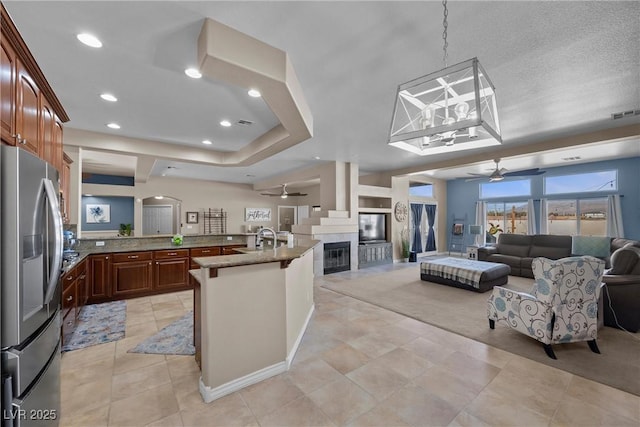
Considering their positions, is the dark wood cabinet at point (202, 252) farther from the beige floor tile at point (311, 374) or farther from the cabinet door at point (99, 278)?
the beige floor tile at point (311, 374)

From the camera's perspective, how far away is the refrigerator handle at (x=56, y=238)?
162cm

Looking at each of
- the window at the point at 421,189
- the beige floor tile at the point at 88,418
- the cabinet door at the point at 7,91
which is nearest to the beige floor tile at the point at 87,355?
the beige floor tile at the point at 88,418

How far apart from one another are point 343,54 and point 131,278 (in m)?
4.86

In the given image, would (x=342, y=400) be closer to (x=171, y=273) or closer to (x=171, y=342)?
(x=171, y=342)

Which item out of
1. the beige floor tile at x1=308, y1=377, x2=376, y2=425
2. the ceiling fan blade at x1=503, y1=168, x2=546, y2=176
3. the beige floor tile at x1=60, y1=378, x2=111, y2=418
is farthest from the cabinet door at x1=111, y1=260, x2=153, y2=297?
the ceiling fan blade at x1=503, y1=168, x2=546, y2=176

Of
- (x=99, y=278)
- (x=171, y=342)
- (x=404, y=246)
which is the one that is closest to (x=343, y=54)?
(x=171, y=342)

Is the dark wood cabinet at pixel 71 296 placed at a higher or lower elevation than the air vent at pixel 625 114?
lower

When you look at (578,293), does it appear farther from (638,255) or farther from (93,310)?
(93,310)

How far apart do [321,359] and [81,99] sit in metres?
3.98

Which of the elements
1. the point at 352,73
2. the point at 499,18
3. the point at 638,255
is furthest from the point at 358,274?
the point at 499,18

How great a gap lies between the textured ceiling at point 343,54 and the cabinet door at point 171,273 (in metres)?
2.41

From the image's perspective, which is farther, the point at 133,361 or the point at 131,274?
the point at 131,274

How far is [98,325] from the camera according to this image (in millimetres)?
3463

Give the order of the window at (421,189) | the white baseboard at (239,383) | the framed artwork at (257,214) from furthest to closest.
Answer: the framed artwork at (257,214) < the window at (421,189) < the white baseboard at (239,383)
